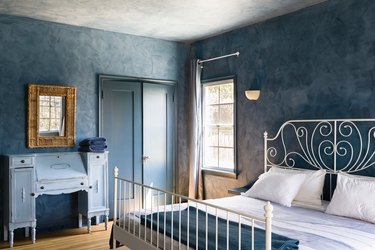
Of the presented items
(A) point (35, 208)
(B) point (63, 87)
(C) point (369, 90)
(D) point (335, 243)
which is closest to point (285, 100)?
(C) point (369, 90)

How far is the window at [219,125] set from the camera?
17.5 ft

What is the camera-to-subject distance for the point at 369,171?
358 centimetres

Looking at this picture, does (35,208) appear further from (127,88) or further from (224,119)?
(224,119)

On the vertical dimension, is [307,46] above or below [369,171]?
above

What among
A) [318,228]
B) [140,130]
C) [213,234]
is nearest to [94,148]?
[140,130]

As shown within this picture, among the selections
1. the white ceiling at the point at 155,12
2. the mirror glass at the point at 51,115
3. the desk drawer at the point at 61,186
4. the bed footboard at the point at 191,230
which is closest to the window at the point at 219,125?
the white ceiling at the point at 155,12

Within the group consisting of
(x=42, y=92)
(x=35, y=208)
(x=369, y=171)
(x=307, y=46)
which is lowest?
(x=35, y=208)

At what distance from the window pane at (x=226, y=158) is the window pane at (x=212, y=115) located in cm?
48

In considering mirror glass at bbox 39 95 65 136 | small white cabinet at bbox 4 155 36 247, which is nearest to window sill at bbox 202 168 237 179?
mirror glass at bbox 39 95 65 136

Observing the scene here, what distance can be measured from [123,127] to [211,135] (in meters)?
1.39

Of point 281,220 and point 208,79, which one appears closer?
point 281,220

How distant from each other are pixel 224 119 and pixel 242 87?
634 millimetres

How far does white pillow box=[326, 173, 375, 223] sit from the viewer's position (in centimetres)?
307

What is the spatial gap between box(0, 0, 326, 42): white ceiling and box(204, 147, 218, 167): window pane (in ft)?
6.01
